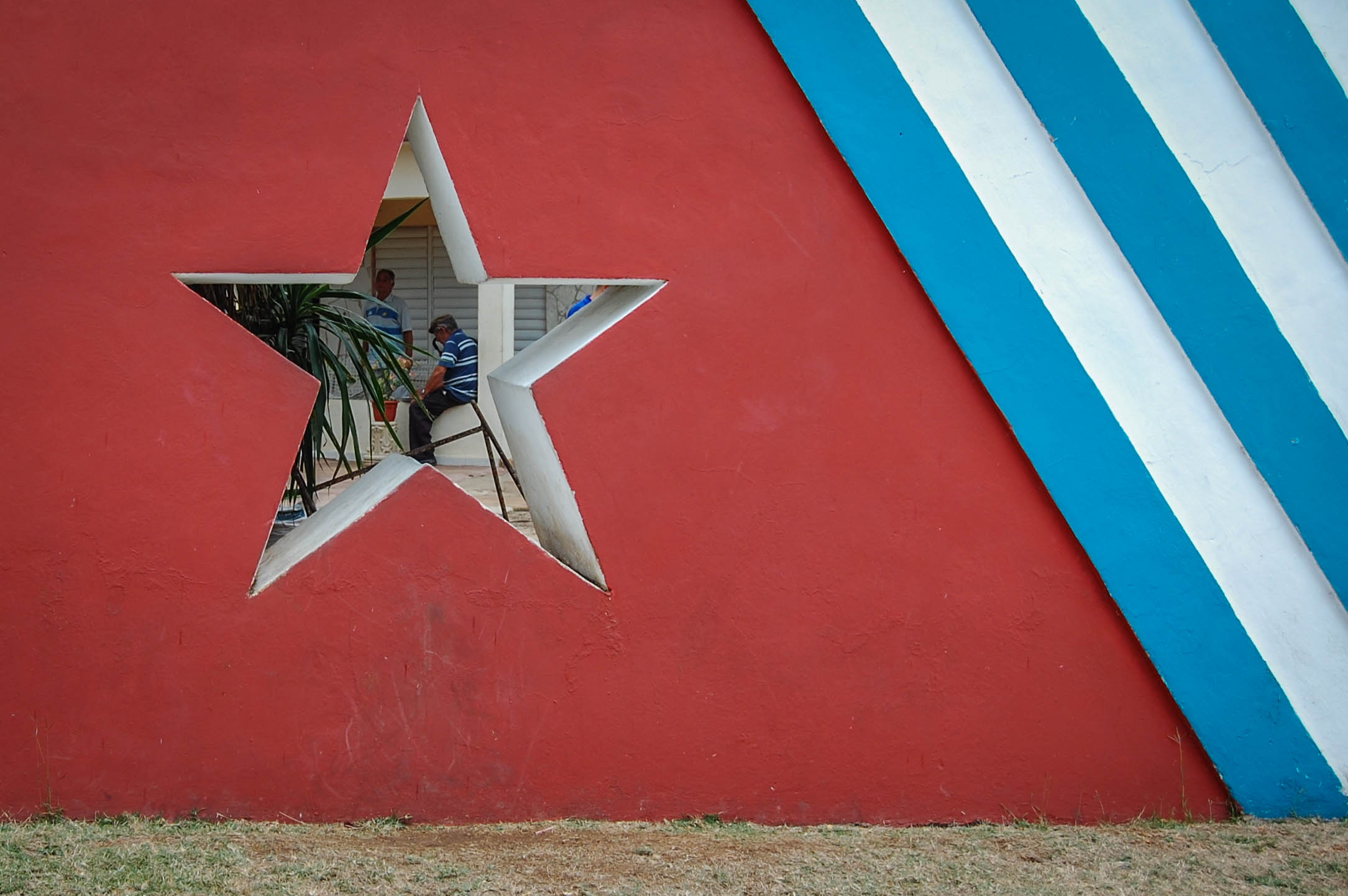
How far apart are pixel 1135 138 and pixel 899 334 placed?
0.87 metres

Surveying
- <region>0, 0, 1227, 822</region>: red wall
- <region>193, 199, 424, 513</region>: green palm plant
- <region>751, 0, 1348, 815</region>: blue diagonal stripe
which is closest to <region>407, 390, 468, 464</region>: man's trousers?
<region>193, 199, 424, 513</region>: green palm plant

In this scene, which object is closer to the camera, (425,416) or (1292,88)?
(1292,88)

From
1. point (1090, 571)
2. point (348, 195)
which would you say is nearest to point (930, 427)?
point (1090, 571)

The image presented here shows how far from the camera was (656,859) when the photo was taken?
9.36 ft

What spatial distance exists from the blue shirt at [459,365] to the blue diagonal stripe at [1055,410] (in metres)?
5.97

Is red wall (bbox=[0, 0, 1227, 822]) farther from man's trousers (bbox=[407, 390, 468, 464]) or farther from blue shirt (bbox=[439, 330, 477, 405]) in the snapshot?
man's trousers (bbox=[407, 390, 468, 464])

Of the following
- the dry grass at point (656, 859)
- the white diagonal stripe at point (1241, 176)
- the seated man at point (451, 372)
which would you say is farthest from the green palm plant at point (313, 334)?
the seated man at point (451, 372)

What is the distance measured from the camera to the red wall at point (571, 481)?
2.96 metres

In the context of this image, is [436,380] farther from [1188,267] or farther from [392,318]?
[1188,267]

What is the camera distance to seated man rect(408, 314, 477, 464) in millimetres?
8906

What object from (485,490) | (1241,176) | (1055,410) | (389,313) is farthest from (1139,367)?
(389,313)

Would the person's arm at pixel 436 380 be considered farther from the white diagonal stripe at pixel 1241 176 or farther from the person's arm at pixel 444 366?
the white diagonal stripe at pixel 1241 176

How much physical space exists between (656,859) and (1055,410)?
5.41ft

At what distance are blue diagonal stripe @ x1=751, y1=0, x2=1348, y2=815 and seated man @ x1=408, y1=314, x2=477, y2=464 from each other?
5.79 m
